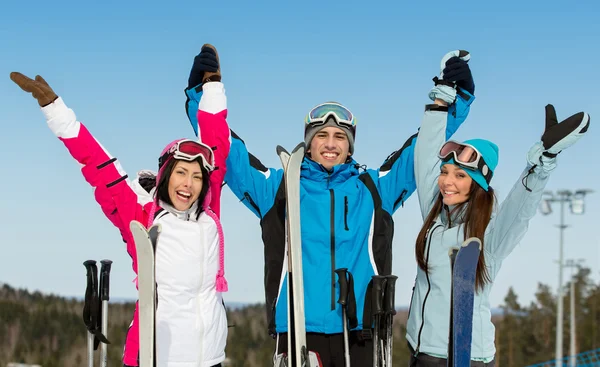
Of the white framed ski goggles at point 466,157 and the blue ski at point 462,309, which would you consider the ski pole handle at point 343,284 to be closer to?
the blue ski at point 462,309

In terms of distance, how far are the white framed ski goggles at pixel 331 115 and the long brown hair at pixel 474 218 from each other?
67cm

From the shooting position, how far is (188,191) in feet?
10.1

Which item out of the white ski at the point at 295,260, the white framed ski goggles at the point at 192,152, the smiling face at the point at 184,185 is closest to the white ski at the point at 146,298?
the smiling face at the point at 184,185

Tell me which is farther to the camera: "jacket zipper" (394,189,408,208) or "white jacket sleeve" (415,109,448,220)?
"jacket zipper" (394,189,408,208)

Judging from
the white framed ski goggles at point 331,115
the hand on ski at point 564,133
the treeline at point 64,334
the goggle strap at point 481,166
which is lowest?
the treeline at point 64,334

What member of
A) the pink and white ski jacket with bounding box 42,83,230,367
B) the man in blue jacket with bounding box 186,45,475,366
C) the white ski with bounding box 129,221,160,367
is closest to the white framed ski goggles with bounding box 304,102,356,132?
the man in blue jacket with bounding box 186,45,475,366

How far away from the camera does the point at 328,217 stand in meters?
3.36

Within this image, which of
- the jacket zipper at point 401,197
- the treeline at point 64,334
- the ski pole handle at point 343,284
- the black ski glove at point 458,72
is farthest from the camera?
the treeline at point 64,334

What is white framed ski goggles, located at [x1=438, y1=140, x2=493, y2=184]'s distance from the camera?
3.10m

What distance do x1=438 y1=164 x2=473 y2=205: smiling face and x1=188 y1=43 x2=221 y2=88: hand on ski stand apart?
1.25 m

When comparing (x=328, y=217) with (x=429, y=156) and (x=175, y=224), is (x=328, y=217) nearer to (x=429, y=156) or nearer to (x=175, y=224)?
(x=429, y=156)

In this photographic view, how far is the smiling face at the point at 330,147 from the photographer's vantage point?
3.48 meters

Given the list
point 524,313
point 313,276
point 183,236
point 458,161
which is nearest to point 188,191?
point 183,236

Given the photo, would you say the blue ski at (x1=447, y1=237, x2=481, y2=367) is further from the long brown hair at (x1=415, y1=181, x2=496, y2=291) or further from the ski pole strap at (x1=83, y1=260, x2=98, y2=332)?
the ski pole strap at (x1=83, y1=260, x2=98, y2=332)
